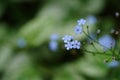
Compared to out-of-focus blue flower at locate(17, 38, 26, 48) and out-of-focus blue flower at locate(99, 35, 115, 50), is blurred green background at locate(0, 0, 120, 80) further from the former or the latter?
out-of-focus blue flower at locate(99, 35, 115, 50)

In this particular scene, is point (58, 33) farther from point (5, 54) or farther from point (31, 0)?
point (31, 0)

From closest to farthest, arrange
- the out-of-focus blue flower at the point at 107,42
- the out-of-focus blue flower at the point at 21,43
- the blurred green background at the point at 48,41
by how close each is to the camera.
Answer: the out-of-focus blue flower at the point at 107,42 → the blurred green background at the point at 48,41 → the out-of-focus blue flower at the point at 21,43

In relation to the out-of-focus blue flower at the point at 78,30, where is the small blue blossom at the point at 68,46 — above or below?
below

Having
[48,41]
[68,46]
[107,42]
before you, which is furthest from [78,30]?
[48,41]

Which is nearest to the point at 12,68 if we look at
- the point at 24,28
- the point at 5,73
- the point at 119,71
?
the point at 5,73

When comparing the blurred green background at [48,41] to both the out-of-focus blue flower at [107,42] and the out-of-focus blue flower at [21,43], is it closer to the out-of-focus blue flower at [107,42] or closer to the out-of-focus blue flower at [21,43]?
the out-of-focus blue flower at [21,43]

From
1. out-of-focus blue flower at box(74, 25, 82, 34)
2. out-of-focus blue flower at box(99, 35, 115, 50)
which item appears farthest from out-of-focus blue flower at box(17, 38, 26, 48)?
out-of-focus blue flower at box(74, 25, 82, 34)

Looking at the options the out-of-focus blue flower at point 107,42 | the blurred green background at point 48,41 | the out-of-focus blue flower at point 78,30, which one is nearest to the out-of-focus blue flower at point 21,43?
the blurred green background at point 48,41

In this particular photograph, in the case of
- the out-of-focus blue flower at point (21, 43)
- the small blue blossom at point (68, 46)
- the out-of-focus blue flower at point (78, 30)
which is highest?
the out-of-focus blue flower at point (21, 43)
